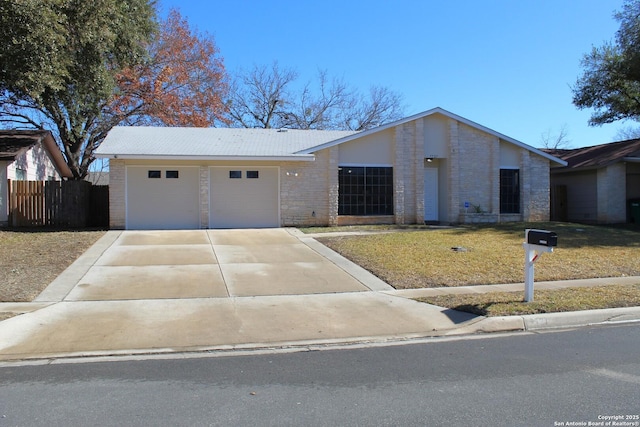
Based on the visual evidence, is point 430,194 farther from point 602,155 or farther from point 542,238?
point 542,238

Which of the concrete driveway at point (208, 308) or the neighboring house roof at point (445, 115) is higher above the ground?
the neighboring house roof at point (445, 115)

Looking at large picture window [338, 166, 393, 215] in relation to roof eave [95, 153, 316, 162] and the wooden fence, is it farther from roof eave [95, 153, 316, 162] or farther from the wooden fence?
the wooden fence

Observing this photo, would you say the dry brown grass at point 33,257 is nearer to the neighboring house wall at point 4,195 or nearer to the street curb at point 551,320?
the neighboring house wall at point 4,195

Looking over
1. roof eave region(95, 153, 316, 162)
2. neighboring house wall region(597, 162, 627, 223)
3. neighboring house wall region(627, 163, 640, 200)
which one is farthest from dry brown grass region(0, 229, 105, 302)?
neighboring house wall region(627, 163, 640, 200)

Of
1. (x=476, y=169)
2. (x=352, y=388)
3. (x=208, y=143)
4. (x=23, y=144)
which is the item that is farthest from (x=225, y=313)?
(x=23, y=144)

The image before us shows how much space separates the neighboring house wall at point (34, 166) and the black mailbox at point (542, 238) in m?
17.6

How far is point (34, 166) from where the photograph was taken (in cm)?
2150

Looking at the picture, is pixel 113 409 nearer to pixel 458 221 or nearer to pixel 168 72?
pixel 458 221

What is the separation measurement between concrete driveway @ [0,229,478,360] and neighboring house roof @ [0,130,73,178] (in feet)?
27.1

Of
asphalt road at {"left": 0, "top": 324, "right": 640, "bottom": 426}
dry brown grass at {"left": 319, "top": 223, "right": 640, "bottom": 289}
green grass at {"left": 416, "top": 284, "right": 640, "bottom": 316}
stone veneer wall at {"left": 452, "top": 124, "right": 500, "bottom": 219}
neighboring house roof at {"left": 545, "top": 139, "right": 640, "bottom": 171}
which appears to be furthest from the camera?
neighboring house roof at {"left": 545, "top": 139, "right": 640, "bottom": 171}

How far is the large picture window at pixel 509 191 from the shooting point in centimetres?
2119

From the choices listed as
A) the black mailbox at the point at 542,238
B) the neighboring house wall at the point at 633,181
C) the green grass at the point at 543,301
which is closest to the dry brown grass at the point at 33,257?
the green grass at the point at 543,301

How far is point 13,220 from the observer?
18.0m

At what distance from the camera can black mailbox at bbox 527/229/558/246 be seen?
7.89 meters
